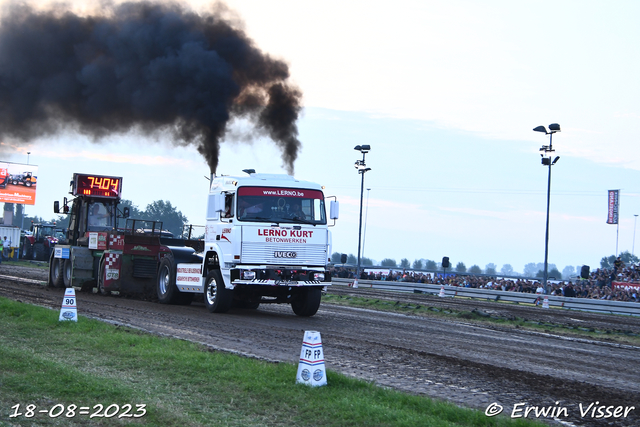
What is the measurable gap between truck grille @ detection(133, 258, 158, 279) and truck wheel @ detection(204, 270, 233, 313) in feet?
15.1

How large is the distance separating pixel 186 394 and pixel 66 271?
674 inches

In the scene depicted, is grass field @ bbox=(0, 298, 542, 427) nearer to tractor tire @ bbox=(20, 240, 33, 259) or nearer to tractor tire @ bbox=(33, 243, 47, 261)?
tractor tire @ bbox=(33, 243, 47, 261)

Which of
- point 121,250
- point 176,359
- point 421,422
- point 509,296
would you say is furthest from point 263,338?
point 509,296

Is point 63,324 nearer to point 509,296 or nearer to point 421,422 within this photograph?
point 421,422

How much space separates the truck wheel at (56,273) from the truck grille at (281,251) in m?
11.0

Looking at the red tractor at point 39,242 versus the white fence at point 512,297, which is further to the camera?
the red tractor at point 39,242

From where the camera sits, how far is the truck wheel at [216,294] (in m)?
15.1

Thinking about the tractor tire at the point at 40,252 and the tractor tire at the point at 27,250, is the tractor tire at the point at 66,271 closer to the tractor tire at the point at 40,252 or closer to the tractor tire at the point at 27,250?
the tractor tire at the point at 40,252

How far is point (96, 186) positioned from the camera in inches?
870

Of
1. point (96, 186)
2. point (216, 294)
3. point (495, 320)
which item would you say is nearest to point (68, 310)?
point (216, 294)

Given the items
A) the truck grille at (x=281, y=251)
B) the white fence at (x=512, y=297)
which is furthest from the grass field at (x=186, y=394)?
the white fence at (x=512, y=297)

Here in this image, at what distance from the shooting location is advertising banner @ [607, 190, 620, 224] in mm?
62378

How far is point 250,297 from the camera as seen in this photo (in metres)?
15.4

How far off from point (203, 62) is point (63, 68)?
5975 millimetres
